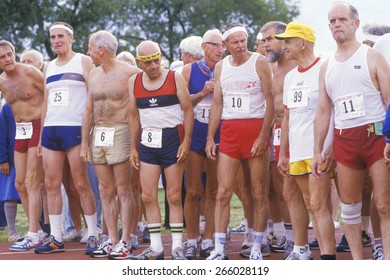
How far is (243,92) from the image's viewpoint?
8.60m

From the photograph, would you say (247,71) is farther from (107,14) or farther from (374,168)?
(107,14)

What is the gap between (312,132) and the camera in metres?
7.77

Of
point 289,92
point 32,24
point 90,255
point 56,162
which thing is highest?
point 32,24

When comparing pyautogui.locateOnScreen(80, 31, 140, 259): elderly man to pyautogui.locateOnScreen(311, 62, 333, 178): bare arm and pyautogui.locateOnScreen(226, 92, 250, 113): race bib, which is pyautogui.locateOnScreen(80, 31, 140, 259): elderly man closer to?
pyautogui.locateOnScreen(226, 92, 250, 113): race bib

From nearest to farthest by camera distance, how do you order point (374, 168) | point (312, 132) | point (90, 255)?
point (374, 168) → point (312, 132) → point (90, 255)

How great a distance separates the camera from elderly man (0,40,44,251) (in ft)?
33.3

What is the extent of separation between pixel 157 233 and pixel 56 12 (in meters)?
30.7

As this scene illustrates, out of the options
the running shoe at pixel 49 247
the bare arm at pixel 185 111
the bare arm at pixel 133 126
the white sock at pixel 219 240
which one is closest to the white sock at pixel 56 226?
the running shoe at pixel 49 247

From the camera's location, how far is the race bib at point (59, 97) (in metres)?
9.58

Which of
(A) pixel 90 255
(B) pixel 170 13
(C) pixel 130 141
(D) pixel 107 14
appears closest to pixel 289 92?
(C) pixel 130 141

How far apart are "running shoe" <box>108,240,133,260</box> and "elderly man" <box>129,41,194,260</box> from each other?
0.75 ft

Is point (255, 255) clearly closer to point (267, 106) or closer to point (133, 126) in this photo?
point (267, 106)

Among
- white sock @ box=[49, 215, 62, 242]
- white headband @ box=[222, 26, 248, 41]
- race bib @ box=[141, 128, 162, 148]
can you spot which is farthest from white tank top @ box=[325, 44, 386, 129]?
white sock @ box=[49, 215, 62, 242]

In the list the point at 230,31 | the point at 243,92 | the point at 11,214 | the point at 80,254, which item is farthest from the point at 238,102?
the point at 11,214
